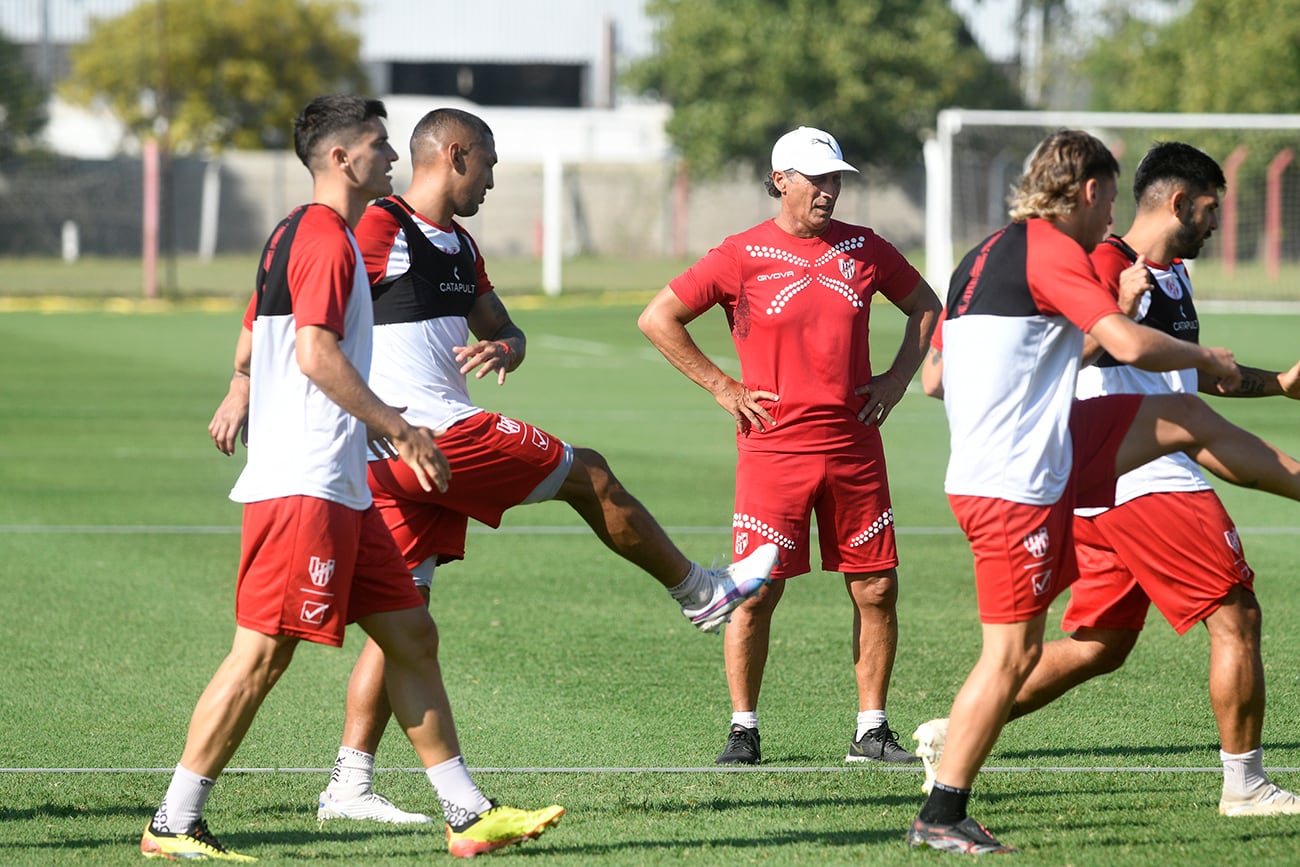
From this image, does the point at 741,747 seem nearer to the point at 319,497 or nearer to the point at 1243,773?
the point at 1243,773

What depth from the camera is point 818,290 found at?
22.2ft

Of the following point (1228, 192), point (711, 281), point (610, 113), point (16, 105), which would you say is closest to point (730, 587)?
point (711, 281)

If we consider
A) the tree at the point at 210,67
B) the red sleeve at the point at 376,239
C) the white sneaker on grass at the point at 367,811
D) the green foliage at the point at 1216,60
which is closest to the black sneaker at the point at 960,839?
the white sneaker on grass at the point at 367,811

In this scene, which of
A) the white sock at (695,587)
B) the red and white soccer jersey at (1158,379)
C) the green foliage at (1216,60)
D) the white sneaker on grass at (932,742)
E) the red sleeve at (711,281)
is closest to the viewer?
the red and white soccer jersey at (1158,379)

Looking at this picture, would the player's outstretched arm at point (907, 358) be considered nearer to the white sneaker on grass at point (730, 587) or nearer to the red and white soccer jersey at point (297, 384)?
the white sneaker on grass at point (730, 587)

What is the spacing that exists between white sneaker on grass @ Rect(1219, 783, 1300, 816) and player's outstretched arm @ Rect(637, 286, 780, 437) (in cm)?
216

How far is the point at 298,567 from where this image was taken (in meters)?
5.11

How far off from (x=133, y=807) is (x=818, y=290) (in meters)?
3.06

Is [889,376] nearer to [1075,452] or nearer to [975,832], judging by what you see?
[1075,452]

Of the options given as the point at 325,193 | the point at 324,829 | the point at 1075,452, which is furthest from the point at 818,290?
the point at 324,829

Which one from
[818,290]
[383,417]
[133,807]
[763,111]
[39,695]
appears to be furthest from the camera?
[763,111]

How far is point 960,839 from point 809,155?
263 centimetres

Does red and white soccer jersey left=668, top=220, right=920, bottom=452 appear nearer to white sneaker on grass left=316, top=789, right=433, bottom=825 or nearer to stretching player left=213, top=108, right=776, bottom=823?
stretching player left=213, top=108, right=776, bottom=823

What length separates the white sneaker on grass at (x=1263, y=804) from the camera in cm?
572
